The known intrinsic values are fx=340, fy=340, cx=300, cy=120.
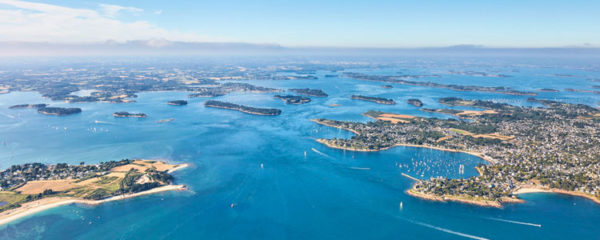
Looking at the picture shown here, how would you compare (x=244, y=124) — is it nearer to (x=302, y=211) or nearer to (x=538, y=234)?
(x=302, y=211)

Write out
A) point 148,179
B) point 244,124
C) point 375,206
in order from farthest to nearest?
point 244,124 → point 148,179 → point 375,206

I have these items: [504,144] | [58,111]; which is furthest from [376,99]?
[58,111]

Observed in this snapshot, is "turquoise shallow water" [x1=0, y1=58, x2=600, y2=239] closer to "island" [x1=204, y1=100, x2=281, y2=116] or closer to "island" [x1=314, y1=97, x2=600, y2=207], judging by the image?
"island" [x1=314, y1=97, x2=600, y2=207]

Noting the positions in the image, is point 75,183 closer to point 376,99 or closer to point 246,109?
point 246,109

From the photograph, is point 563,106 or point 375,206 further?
point 563,106

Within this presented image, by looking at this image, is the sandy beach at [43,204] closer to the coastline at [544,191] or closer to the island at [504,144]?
the island at [504,144]

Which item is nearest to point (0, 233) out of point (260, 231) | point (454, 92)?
point (260, 231)
